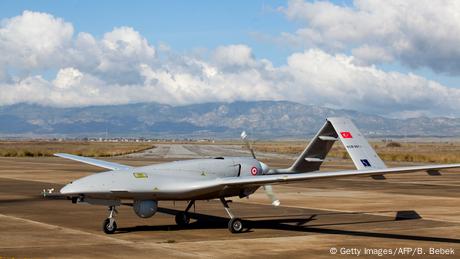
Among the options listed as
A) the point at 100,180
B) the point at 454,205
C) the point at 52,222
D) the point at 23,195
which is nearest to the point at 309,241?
the point at 100,180

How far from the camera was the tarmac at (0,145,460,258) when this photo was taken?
19250 mm

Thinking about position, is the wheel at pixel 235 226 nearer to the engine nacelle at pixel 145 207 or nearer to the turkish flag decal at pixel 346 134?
the engine nacelle at pixel 145 207

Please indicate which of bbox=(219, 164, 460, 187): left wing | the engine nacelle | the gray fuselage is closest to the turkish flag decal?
bbox=(219, 164, 460, 187): left wing

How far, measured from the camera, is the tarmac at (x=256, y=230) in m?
19.2

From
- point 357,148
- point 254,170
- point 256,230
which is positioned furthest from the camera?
point 357,148

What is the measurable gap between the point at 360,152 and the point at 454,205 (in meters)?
11.2

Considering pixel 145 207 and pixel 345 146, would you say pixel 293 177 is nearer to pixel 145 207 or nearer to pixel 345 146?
pixel 345 146

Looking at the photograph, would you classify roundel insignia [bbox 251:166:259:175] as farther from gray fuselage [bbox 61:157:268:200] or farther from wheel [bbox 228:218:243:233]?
wheel [bbox 228:218:243:233]

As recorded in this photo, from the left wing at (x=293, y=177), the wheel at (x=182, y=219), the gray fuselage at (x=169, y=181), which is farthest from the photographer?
the wheel at (x=182, y=219)

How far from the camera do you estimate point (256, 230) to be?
23.8 metres

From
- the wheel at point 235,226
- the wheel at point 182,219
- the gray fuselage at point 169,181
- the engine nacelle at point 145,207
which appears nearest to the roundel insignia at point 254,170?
the gray fuselage at point 169,181

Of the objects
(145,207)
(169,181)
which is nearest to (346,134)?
(169,181)

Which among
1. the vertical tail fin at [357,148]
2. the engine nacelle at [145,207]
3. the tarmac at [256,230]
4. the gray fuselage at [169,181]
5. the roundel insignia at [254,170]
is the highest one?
the vertical tail fin at [357,148]

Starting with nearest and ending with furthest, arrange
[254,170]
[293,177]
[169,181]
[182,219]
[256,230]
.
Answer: [293,177] → [169,181] → [256,230] → [254,170] → [182,219]
